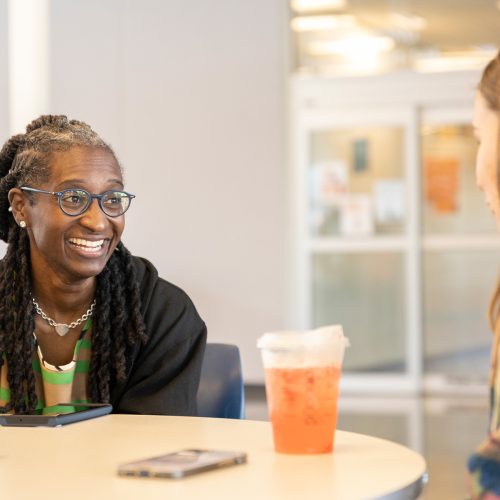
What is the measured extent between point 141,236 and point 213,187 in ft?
2.26

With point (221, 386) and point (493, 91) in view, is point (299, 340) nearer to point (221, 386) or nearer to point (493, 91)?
point (493, 91)

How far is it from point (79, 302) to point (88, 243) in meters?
0.14

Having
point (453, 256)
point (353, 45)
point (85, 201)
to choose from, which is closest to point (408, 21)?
point (353, 45)

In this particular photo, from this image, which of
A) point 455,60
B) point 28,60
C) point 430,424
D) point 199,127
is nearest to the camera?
point 430,424

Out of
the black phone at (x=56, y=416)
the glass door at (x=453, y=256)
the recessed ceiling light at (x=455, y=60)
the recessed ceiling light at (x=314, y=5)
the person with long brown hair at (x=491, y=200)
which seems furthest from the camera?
the recessed ceiling light at (x=314, y=5)

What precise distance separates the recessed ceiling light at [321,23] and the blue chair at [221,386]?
6.42 metres

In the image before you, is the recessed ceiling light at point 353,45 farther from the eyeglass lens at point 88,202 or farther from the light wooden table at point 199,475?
the light wooden table at point 199,475

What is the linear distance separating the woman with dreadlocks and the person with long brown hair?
97 centimetres

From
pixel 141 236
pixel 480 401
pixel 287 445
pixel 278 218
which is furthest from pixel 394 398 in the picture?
pixel 287 445

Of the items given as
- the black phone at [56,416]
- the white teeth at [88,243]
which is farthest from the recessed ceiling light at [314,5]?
the black phone at [56,416]

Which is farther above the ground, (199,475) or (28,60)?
(28,60)

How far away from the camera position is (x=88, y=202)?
231 centimetres

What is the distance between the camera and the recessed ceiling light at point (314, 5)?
8.36m

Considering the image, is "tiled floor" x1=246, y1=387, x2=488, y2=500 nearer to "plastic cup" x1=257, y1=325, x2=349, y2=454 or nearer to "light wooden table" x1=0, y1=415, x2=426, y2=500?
"light wooden table" x1=0, y1=415, x2=426, y2=500
